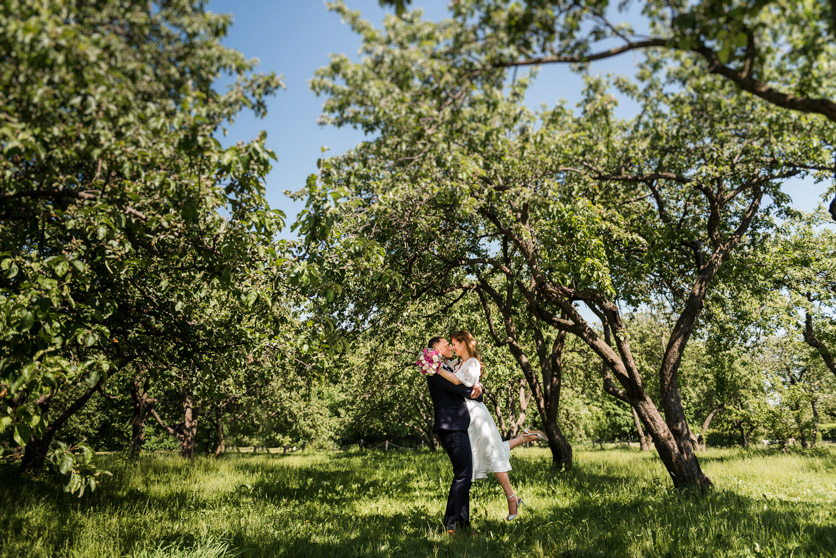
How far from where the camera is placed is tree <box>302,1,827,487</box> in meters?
4.99

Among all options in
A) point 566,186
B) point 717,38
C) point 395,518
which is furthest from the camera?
point 566,186

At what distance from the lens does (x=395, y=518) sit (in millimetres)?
6695

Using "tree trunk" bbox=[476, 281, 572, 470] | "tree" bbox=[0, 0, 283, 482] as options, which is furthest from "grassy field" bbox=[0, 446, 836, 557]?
"tree" bbox=[0, 0, 283, 482]

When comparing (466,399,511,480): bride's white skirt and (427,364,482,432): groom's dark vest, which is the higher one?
(427,364,482,432): groom's dark vest

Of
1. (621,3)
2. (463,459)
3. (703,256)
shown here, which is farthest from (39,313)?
(703,256)

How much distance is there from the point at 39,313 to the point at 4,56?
1.76 metres

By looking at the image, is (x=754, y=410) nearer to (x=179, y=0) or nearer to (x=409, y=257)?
(x=409, y=257)

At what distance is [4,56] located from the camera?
9.10ft

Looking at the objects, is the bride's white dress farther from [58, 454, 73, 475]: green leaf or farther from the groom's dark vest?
[58, 454, 73, 475]: green leaf

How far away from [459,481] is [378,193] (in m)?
4.47

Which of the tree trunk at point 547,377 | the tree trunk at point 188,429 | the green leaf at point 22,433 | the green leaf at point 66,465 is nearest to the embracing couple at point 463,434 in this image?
the green leaf at point 66,465

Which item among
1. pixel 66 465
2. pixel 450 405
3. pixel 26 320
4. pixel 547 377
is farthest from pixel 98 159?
pixel 547 377

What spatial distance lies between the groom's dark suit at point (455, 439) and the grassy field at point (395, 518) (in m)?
0.32

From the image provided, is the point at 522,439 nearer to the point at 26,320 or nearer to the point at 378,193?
the point at 378,193
